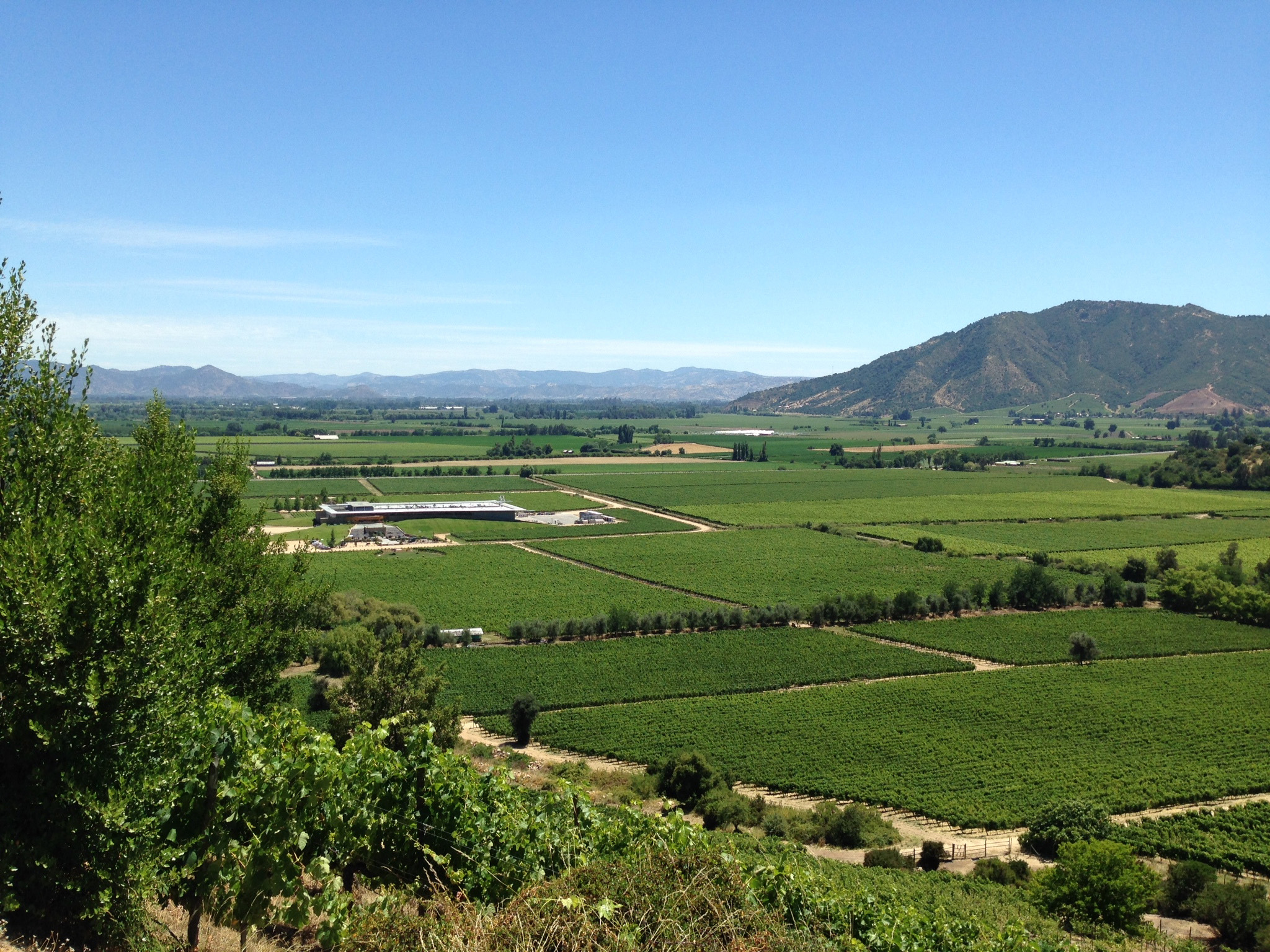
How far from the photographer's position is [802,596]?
57406 mm

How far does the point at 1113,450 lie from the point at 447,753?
7229 inches

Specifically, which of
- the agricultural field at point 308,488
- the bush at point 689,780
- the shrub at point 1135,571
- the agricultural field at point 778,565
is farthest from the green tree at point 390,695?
the agricultural field at point 308,488

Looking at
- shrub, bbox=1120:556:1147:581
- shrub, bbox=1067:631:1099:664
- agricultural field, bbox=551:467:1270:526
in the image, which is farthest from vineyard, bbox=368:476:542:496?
shrub, bbox=1067:631:1099:664

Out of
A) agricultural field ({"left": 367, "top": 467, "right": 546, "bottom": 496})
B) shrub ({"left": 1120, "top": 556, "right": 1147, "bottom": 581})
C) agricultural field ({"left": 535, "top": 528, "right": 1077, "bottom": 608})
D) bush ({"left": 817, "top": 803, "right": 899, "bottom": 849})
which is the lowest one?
bush ({"left": 817, "top": 803, "right": 899, "bottom": 849})

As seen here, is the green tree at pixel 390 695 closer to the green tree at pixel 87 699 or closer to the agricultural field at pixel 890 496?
the green tree at pixel 87 699

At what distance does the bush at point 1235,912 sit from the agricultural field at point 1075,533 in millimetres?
53132

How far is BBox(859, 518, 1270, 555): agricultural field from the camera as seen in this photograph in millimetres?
76250

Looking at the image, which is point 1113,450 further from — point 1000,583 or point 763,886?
point 763,886

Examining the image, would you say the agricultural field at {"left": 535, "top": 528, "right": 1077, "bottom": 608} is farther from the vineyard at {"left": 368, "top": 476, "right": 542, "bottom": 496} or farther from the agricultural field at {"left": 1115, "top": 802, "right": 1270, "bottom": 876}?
the vineyard at {"left": 368, "top": 476, "right": 542, "bottom": 496}

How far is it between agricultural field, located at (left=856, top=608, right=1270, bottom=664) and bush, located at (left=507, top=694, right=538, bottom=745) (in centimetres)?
2323

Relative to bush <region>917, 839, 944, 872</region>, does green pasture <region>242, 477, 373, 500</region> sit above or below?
above

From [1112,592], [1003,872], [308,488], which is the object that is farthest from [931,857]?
[308,488]

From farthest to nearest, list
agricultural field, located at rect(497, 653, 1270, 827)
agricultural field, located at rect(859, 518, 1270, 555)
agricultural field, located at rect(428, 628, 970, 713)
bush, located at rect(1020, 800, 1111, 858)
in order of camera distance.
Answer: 1. agricultural field, located at rect(859, 518, 1270, 555)
2. agricultural field, located at rect(428, 628, 970, 713)
3. agricultural field, located at rect(497, 653, 1270, 827)
4. bush, located at rect(1020, 800, 1111, 858)

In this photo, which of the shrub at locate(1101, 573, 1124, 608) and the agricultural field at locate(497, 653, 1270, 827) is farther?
the shrub at locate(1101, 573, 1124, 608)
